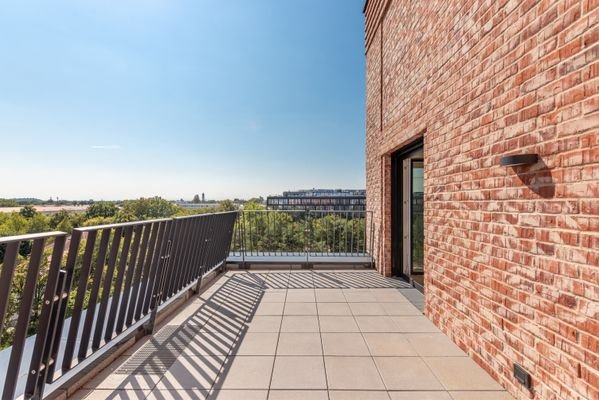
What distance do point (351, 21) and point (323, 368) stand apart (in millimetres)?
8518

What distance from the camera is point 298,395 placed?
6.07ft

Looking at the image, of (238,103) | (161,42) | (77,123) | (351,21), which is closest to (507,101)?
(351,21)

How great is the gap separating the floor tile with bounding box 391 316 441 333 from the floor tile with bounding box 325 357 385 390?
77 centimetres

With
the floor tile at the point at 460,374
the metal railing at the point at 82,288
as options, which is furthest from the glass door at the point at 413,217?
the metal railing at the point at 82,288

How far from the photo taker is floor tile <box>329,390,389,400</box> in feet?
5.98

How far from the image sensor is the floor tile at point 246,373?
196 centimetres

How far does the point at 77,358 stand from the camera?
187 cm

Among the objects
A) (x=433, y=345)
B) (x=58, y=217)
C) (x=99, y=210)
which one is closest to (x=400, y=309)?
(x=433, y=345)

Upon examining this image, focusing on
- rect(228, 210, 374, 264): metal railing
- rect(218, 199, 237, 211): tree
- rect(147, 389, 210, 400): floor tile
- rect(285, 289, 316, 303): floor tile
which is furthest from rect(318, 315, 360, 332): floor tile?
rect(218, 199, 237, 211): tree

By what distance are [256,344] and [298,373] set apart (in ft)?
1.89

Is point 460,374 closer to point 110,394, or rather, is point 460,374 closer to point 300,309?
point 300,309

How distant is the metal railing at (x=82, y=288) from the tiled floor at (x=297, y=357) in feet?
1.03

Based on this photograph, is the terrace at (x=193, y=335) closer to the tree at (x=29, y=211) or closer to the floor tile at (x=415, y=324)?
the floor tile at (x=415, y=324)

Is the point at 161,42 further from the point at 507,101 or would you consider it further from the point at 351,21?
the point at 507,101
